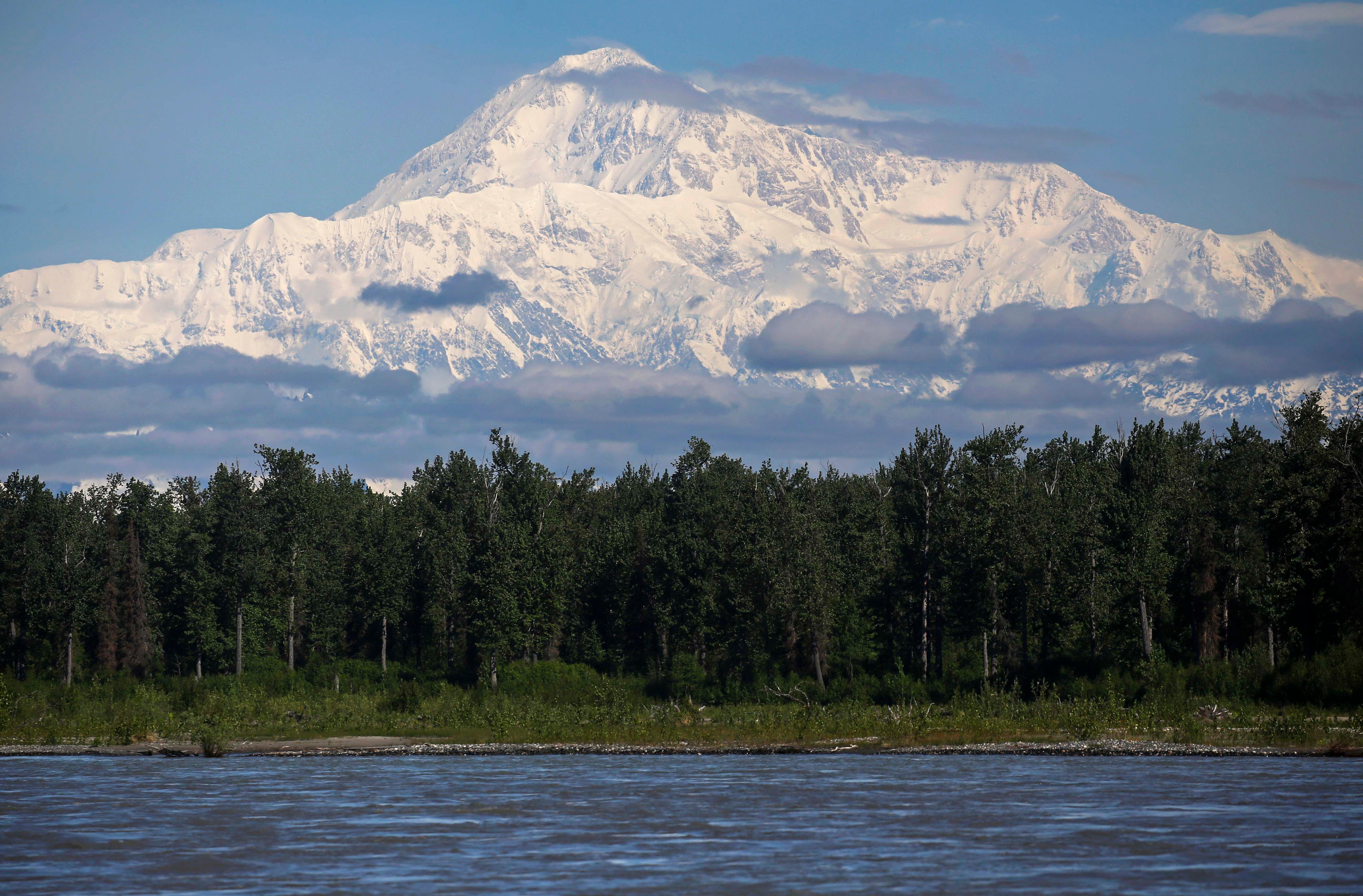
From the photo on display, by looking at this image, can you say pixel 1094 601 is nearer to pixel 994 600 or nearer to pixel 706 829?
pixel 994 600

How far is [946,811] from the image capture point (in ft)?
128

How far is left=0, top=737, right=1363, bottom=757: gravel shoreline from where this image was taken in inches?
2267

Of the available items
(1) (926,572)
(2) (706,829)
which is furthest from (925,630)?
(2) (706,829)

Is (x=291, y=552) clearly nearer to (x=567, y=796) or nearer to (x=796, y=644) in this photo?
(x=796, y=644)

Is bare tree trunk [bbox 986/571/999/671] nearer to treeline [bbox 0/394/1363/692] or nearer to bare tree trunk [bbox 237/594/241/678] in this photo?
treeline [bbox 0/394/1363/692]

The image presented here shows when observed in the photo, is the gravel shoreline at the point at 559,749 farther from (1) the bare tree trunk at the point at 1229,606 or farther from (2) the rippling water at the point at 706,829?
(1) the bare tree trunk at the point at 1229,606

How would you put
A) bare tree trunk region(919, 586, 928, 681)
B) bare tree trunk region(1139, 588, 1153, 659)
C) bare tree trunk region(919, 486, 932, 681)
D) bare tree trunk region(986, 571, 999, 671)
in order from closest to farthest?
bare tree trunk region(1139, 588, 1153, 659)
bare tree trunk region(986, 571, 999, 671)
bare tree trunk region(919, 586, 928, 681)
bare tree trunk region(919, 486, 932, 681)

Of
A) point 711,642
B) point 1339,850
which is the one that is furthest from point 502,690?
point 1339,850

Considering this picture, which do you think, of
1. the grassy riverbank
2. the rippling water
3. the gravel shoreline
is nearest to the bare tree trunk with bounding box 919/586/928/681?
the grassy riverbank

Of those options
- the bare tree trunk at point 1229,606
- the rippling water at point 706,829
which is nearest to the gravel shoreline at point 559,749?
the rippling water at point 706,829

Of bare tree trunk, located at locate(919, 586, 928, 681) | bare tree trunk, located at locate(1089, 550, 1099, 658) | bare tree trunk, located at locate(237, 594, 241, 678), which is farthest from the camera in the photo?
bare tree trunk, located at locate(237, 594, 241, 678)

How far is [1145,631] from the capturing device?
79.5m

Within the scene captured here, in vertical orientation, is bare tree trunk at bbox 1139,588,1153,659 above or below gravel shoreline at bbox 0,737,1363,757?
above

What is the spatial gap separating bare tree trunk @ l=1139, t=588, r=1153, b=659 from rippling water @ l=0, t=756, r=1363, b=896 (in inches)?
1040
